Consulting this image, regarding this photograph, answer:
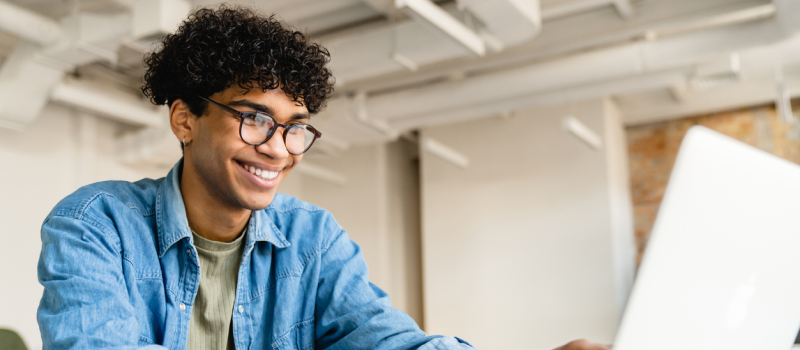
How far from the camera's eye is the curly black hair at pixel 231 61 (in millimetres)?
1314

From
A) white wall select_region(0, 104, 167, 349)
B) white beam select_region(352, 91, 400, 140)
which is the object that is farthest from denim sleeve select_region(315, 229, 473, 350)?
white wall select_region(0, 104, 167, 349)

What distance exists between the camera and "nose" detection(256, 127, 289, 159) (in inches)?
51.2

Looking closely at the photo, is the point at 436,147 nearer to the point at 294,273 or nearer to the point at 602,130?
the point at 602,130

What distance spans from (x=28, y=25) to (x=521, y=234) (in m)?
3.83

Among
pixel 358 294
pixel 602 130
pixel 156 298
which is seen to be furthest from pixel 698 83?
pixel 156 298

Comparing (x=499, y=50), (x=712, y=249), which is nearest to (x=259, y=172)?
(x=712, y=249)

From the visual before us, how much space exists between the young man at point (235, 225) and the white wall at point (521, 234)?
406cm

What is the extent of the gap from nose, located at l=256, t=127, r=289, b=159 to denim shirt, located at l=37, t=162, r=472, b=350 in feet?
0.51

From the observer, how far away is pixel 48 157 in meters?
4.46

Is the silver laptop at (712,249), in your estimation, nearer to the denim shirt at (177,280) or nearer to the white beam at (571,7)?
the denim shirt at (177,280)

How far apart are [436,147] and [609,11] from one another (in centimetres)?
155

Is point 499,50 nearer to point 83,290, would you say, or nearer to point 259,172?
point 259,172

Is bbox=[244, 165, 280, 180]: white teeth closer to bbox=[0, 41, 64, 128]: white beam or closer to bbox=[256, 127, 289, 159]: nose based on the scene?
bbox=[256, 127, 289, 159]: nose

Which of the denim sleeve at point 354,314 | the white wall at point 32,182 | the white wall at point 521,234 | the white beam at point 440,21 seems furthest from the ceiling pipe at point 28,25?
the white wall at point 521,234
